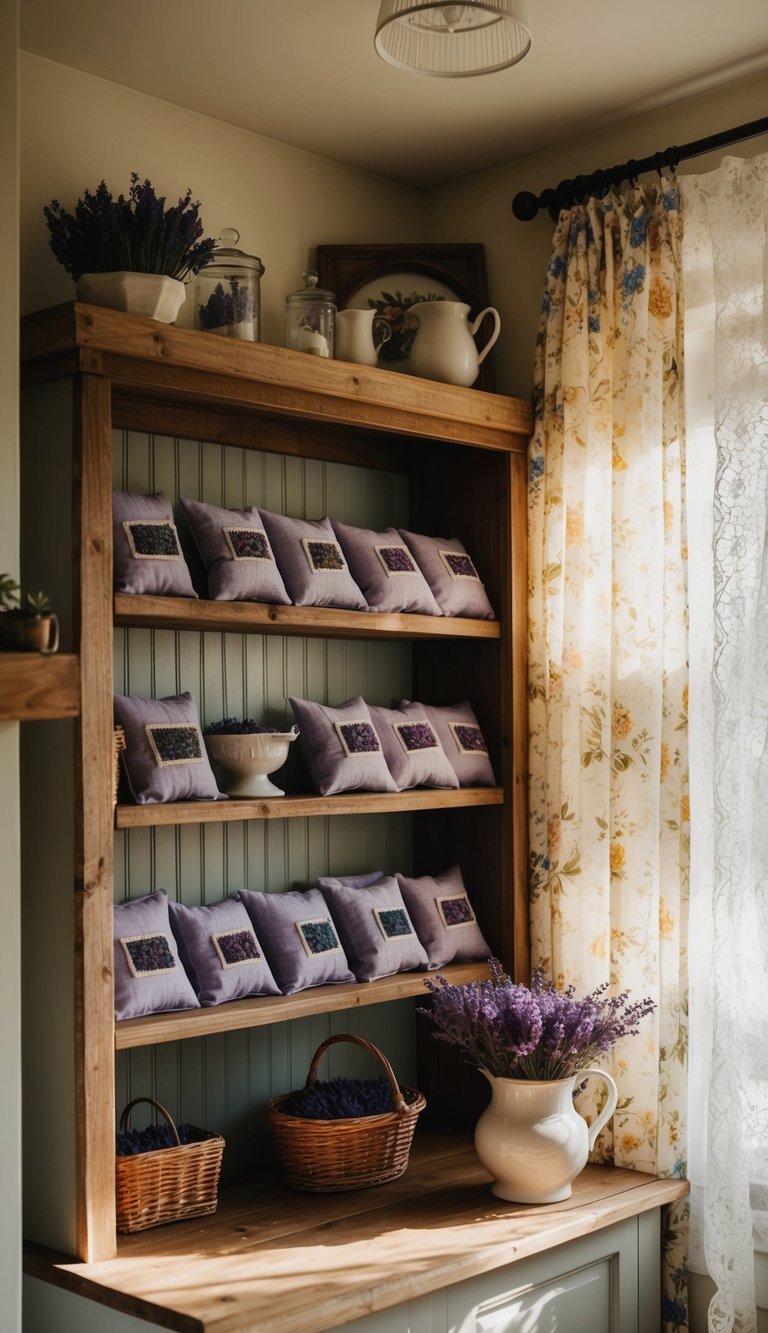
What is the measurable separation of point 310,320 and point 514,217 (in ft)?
2.49

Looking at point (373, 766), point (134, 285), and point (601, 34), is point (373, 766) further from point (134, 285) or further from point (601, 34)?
point (601, 34)

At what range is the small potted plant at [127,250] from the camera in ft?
8.26

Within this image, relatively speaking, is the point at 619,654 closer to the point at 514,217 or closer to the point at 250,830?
the point at 250,830

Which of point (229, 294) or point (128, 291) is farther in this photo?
point (229, 294)

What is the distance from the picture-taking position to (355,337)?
3018 mm

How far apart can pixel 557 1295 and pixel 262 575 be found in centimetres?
154

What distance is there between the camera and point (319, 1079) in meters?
3.19

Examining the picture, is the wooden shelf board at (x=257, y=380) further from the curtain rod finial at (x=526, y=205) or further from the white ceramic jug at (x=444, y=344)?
the curtain rod finial at (x=526, y=205)

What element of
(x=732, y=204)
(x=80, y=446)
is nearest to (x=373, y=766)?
(x=80, y=446)

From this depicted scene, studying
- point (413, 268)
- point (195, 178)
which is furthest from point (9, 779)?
point (413, 268)

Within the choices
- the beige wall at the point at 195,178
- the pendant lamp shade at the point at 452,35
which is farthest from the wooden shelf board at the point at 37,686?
the pendant lamp shade at the point at 452,35

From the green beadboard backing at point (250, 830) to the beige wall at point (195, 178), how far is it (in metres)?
0.35

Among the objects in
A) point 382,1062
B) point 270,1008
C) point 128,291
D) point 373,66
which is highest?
point 373,66

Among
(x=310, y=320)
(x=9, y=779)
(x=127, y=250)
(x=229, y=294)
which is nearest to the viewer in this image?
(x=9, y=779)
